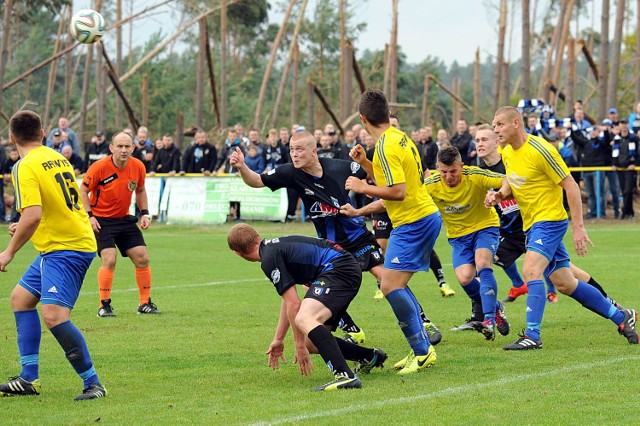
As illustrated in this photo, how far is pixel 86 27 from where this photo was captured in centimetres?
1925

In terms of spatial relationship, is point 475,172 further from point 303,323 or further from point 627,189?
point 627,189

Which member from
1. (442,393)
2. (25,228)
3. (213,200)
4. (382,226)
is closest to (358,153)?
(442,393)

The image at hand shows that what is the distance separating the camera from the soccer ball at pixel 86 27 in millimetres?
19234

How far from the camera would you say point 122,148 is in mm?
11930

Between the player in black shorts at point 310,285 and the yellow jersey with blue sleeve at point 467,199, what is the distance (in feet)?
9.21

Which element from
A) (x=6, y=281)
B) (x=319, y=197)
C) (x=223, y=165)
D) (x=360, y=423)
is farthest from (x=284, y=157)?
(x=360, y=423)

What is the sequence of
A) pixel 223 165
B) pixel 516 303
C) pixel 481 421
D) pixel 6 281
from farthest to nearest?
pixel 223 165
pixel 6 281
pixel 516 303
pixel 481 421

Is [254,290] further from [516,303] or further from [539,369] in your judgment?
[539,369]

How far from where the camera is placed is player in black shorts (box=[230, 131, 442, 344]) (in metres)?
9.12

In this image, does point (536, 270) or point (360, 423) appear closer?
point (360, 423)

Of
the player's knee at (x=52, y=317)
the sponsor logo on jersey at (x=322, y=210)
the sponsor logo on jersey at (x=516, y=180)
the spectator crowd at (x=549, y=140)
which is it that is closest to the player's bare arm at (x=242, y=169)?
the sponsor logo on jersey at (x=322, y=210)

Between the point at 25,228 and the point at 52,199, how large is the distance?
35cm

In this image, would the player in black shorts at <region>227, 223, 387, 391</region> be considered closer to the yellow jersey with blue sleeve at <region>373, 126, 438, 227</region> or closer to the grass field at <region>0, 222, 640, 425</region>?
the grass field at <region>0, 222, 640, 425</region>

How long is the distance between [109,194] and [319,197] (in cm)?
366
